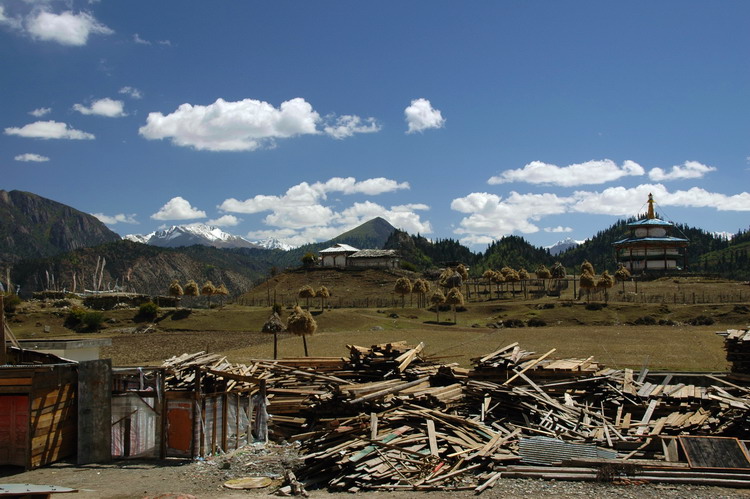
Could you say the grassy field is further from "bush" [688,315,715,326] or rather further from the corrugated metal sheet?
the corrugated metal sheet

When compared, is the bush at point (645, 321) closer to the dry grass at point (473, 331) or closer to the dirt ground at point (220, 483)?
the dry grass at point (473, 331)

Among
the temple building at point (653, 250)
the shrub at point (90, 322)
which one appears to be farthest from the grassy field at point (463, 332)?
the temple building at point (653, 250)

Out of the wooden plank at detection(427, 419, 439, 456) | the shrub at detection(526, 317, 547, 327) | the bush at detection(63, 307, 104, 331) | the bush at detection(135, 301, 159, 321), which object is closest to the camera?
the wooden plank at detection(427, 419, 439, 456)

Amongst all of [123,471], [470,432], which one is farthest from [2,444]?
[470,432]

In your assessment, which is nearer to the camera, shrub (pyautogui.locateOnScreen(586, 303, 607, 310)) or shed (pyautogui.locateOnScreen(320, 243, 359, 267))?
shrub (pyautogui.locateOnScreen(586, 303, 607, 310))

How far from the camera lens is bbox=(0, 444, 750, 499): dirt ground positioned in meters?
12.6

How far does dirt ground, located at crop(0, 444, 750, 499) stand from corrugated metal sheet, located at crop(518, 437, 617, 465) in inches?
44.6

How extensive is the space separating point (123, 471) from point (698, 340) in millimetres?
38244

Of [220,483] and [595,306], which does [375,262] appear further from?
[220,483]

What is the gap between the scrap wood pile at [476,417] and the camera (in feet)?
46.0

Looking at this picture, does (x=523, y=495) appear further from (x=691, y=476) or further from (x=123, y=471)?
(x=123, y=471)

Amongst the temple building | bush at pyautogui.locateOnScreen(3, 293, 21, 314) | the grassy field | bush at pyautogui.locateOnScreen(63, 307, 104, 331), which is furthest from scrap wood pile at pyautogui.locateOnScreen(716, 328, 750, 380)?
the temple building

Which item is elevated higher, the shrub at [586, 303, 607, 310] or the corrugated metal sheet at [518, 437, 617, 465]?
the shrub at [586, 303, 607, 310]

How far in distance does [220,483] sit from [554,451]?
7948 millimetres
